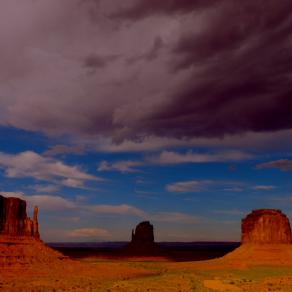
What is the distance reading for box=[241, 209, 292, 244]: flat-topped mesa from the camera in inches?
4117

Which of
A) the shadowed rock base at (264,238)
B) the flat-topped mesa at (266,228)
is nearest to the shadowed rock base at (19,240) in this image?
the shadowed rock base at (264,238)

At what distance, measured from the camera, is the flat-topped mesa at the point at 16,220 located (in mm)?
65750

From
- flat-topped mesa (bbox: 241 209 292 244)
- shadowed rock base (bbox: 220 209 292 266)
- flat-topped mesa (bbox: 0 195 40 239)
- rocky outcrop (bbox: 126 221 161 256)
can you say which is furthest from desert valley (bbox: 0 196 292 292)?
rocky outcrop (bbox: 126 221 161 256)

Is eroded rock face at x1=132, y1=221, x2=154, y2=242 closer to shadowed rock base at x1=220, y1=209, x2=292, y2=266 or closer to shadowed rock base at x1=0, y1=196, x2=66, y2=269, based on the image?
shadowed rock base at x1=220, y1=209, x2=292, y2=266

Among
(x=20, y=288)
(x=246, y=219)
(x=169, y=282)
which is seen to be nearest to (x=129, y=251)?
(x=246, y=219)

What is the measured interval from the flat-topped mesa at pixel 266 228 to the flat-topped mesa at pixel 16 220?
53840 mm

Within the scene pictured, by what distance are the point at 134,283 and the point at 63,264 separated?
54.2ft

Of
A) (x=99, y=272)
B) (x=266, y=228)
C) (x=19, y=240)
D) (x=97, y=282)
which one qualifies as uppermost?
(x=266, y=228)

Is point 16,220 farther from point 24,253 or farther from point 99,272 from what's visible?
point 99,272

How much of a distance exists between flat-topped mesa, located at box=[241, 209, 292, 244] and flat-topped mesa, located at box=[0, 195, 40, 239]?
53.8 metres

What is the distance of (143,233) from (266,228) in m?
46.3

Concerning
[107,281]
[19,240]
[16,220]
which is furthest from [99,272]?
[16,220]

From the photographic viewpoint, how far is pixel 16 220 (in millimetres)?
67312

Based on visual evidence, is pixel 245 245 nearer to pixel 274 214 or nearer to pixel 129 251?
pixel 274 214
